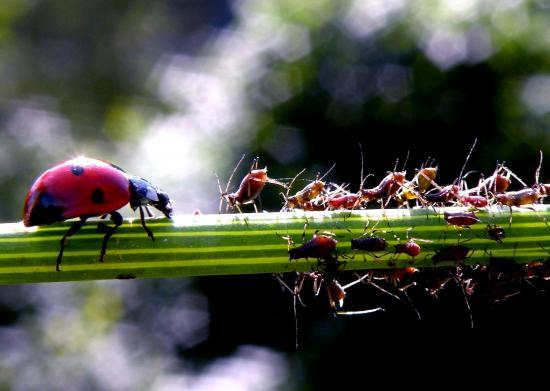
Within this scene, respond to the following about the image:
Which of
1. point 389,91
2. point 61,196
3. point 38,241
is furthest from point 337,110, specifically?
point 38,241

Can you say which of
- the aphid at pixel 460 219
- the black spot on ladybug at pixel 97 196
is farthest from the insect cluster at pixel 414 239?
the black spot on ladybug at pixel 97 196

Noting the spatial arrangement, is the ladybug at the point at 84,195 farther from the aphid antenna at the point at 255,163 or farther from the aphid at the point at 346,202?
the aphid antenna at the point at 255,163

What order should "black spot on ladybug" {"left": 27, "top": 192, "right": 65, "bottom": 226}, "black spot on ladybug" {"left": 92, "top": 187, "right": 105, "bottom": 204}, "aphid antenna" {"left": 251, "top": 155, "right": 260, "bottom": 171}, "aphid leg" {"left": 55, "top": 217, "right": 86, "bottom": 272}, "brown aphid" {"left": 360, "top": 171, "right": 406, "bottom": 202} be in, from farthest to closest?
1. "aphid antenna" {"left": 251, "top": 155, "right": 260, "bottom": 171}
2. "brown aphid" {"left": 360, "top": 171, "right": 406, "bottom": 202}
3. "black spot on ladybug" {"left": 92, "top": 187, "right": 105, "bottom": 204}
4. "black spot on ladybug" {"left": 27, "top": 192, "right": 65, "bottom": 226}
5. "aphid leg" {"left": 55, "top": 217, "right": 86, "bottom": 272}

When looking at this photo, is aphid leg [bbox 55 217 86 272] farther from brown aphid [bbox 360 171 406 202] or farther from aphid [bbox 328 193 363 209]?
brown aphid [bbox 360 171 406 202]

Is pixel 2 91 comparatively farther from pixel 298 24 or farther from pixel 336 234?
pixel 336 234

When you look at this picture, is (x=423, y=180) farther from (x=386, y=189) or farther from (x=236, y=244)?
(x=236, y=244)

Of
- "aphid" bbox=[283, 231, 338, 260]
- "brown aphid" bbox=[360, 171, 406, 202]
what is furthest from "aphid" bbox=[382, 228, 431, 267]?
"brown aphid" bbox=[360, 171, 406, 202]

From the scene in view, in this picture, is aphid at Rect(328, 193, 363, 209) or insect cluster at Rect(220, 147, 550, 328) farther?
aphid at Rect(328, 193, 363, 209)
